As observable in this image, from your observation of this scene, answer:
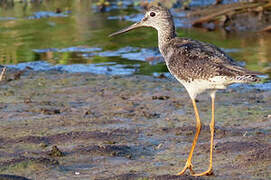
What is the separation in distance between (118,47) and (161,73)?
2.46m

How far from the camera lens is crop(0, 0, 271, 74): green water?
36.5 feet

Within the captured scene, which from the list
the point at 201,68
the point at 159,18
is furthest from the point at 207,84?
the point at 159,18

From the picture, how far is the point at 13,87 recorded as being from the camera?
9.17 metres

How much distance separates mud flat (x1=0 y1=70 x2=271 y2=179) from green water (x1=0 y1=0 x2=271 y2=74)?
1.48 meters

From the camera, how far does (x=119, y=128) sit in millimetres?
7242

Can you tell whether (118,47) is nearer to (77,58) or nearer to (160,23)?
(77,58)

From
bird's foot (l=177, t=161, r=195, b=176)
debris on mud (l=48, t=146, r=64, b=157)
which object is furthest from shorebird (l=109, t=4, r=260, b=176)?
debris on mud (l=48, t=146, r=64, b=157)

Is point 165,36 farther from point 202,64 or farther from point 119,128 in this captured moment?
point 119,128

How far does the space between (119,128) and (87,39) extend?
251 inches

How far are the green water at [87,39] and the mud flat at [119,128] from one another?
4.86ft

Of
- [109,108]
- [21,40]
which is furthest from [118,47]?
[109,108]

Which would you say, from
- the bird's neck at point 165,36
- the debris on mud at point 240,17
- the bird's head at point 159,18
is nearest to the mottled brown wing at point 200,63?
the bird's neck at point 165,36

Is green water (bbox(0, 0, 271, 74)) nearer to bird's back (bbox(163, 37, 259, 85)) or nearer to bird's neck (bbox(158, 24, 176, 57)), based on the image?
bird's neck (bbox(158, 24, 176, 57))

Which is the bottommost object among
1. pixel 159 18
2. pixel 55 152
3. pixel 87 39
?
pixel 87 39
